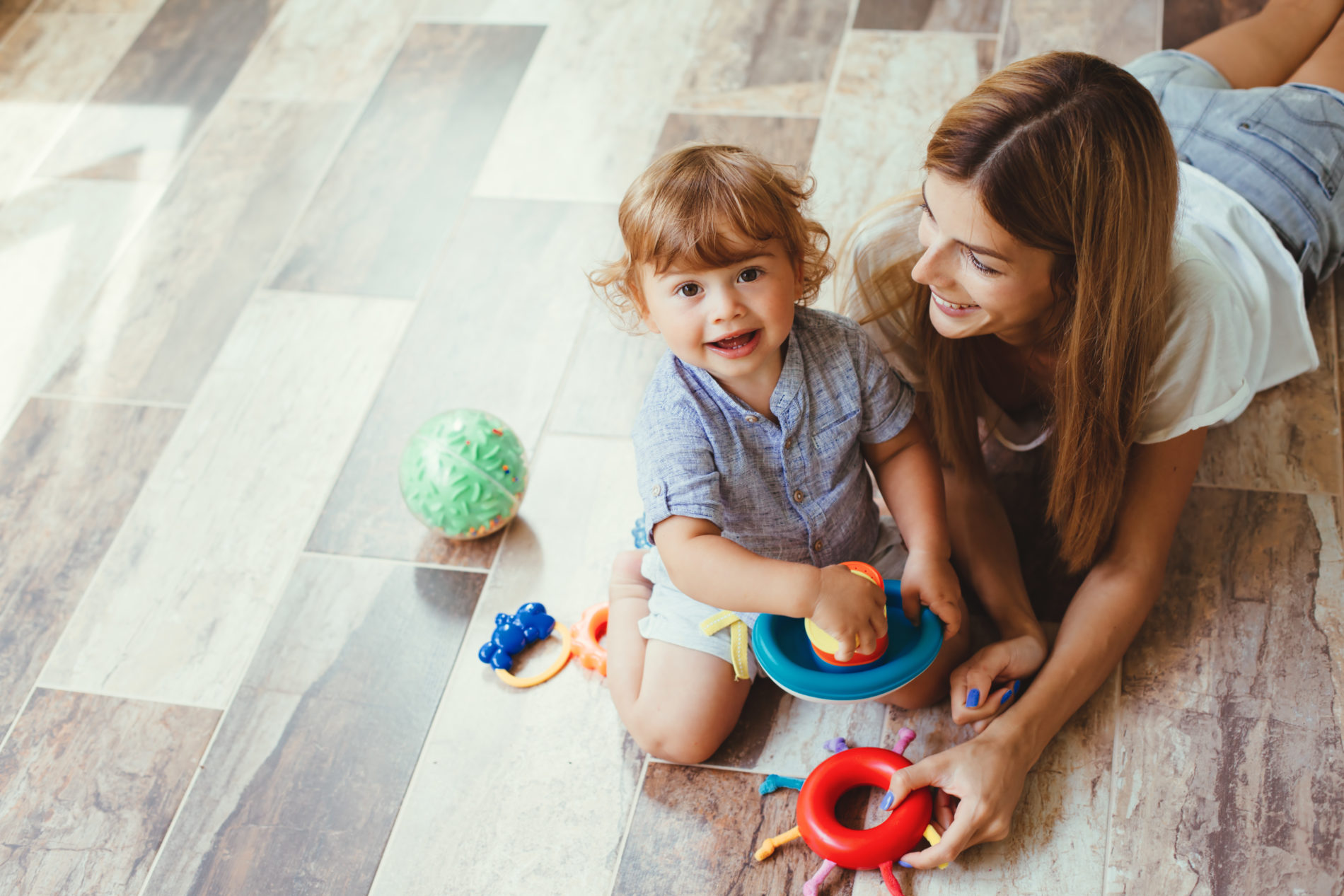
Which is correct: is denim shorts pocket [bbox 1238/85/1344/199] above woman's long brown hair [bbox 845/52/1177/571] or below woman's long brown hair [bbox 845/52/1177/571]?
below

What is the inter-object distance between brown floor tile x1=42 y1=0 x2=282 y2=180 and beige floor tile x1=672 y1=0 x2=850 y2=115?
1070 mm

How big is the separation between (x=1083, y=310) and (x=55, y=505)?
155cm

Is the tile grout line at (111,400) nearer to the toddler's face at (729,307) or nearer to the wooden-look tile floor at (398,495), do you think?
the wooden-look tile floor at (398,495)

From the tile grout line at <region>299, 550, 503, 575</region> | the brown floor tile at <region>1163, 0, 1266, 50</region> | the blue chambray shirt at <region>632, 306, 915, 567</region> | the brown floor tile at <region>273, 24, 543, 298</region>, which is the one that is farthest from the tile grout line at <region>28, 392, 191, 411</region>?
the brown floor tile at <region>1163, 0, 1266, 50</region>

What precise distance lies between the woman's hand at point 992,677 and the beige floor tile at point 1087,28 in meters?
1.30

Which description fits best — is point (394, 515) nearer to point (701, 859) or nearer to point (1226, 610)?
point (701, 859)

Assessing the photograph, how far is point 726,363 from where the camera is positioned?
1.11 m

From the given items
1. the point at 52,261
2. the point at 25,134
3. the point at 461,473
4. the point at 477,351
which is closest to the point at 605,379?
the point at 477,351

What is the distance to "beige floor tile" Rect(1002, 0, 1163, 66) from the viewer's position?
2080mm

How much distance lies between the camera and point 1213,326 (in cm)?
115

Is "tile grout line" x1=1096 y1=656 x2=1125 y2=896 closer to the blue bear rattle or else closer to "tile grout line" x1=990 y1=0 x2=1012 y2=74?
the blue bear rattle

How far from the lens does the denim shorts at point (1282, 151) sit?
57.1 inches

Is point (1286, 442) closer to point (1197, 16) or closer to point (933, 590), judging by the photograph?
point (933, 590)

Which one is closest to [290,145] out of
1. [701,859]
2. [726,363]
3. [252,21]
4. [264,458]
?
[252,21]
